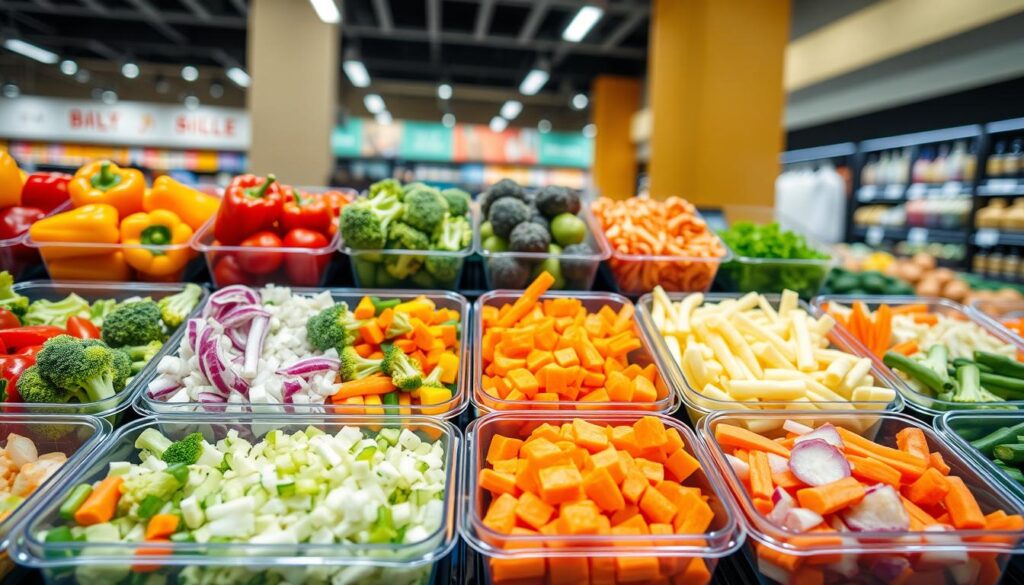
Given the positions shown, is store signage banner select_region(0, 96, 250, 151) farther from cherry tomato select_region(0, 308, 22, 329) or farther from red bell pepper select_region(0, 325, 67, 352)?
red bell pepper select_region(0, 325, 67, 352)

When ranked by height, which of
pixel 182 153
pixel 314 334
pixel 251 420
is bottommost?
pixel 251 420

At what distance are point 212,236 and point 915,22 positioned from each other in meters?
6.37

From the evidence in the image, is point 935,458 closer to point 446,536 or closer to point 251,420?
point 446,536

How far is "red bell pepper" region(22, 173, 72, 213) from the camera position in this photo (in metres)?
2.17

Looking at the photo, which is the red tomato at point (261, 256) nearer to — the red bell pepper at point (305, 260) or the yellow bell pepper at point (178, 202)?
the red bell pepper at point (305, 260)

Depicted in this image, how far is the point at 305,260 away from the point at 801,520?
5.08 ft

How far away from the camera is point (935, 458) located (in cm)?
133

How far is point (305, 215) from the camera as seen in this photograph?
2.00 m

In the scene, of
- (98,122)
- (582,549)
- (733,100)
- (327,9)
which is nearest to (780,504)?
(582,549)

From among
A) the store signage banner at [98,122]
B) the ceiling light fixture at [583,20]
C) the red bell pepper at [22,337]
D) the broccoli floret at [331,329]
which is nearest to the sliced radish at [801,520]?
the broccoli floret at [331,329]

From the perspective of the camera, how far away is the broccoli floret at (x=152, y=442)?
4.14 feet

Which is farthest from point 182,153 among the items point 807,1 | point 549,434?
point 549,434

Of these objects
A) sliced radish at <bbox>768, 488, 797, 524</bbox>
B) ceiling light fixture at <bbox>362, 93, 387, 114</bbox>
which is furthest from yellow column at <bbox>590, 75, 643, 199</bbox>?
sliced radish at <bbox>768, 488, 797, 524</bbox>

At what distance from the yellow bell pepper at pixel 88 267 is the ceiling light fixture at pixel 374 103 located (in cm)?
1340
